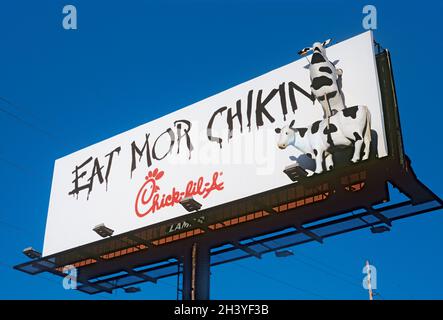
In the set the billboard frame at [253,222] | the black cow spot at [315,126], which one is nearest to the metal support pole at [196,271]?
the billboard frame at [253,222]

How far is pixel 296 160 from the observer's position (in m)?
21.0

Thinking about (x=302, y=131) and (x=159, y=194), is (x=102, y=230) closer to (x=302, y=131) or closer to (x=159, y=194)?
(x=159, y=194)

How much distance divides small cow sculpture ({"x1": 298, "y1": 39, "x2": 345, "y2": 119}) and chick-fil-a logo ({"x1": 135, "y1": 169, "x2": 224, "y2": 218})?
4253 millimetres

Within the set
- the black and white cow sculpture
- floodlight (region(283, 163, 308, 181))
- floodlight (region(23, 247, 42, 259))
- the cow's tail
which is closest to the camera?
the cow's tail

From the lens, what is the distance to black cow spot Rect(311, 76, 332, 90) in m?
20.7

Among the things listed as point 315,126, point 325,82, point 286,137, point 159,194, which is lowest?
point 159,194

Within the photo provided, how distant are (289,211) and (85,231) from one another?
8.47 metres

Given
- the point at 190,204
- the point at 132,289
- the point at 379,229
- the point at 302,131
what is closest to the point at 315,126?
the point at 302,131

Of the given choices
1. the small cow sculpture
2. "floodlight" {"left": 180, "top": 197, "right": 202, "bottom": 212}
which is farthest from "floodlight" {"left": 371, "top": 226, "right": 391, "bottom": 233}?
"floodlight" {"left": 180, "top": 197, "right": 202, "bottom": 212}

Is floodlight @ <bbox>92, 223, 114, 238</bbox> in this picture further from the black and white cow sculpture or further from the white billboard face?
the black and white cow sculpture

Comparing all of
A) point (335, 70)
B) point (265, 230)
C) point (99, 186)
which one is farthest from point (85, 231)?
point (335, 70)

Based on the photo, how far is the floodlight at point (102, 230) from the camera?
79.1 feet

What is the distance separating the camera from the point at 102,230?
2414 centimetres

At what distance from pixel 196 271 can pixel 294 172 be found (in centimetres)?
561
